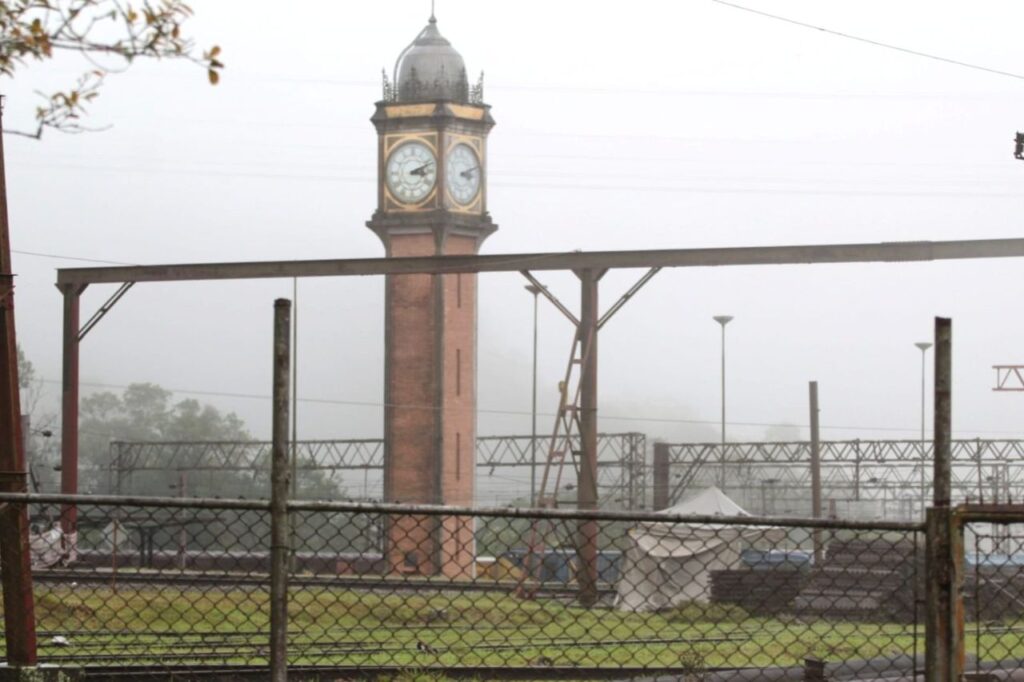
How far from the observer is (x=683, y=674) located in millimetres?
9062

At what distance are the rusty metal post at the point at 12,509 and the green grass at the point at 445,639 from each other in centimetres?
192

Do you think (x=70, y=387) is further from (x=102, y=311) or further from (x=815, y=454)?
(x=815, y=454)

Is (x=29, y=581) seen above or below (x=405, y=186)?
below

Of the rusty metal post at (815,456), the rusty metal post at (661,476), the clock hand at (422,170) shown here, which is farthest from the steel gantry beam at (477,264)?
the clock hand at (422,170)

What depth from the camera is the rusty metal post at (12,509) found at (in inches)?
251

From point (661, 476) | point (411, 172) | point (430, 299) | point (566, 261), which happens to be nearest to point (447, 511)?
point (566, 261)

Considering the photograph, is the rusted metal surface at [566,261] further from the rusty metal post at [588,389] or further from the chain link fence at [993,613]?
the chain link fence at [993,613]

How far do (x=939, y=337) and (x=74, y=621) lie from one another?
1610 centimetres

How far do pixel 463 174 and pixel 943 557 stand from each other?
155 ft

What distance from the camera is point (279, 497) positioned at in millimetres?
5484

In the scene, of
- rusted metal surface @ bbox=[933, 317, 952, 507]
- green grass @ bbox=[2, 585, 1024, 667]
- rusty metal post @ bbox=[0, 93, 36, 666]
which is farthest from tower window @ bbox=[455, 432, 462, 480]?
rusted metal surface @ bbox=[933, 317, 952, 507]

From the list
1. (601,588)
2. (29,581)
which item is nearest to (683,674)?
(29,581)

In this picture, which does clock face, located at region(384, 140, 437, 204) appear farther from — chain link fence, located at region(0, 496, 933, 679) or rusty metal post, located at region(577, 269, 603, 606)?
rusty metal post, located at region(577, 269, 603, 606)

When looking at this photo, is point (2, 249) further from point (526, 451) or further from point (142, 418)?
point (142, 418)
